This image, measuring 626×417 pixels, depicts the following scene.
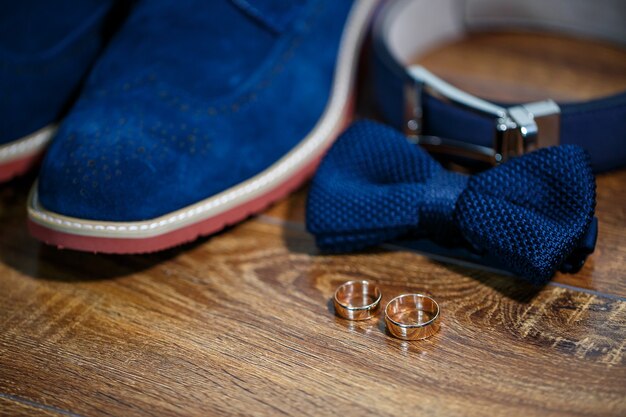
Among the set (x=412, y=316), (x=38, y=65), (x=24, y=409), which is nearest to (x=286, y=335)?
(x=412, y=316)

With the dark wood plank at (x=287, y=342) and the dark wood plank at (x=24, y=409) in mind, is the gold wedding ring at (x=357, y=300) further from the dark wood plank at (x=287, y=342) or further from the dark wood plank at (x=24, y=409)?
the dark wood plank at (x=24, y=409)

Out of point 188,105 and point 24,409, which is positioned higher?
point 188,105

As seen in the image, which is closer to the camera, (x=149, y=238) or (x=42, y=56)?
(x=149, y=238)

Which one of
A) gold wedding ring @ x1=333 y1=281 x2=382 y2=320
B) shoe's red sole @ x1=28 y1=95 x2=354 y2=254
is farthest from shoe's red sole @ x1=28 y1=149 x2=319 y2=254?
gold wedding ring @ x1=333 y1=281 x2=382 y2=320

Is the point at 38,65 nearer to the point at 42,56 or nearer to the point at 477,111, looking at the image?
the point at 42,56

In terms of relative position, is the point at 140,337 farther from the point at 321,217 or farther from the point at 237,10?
the point at 237,10

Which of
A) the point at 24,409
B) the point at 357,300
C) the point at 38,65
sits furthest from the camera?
the point at 38,65
